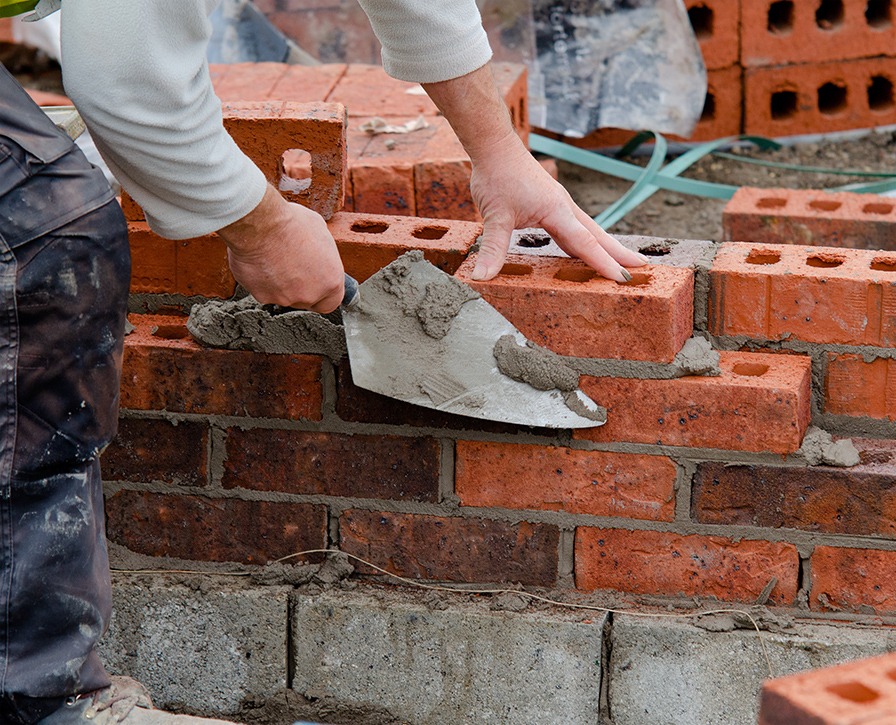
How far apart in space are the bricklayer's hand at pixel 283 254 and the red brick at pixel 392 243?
1.11 ft

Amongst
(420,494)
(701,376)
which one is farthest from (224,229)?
(701,376)

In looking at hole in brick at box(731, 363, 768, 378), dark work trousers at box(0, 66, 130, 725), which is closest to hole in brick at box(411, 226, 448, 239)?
hole in brick at box(731, 363, 768, 378)

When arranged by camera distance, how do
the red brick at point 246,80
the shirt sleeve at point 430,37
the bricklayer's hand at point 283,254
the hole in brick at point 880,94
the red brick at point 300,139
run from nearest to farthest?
the bricklayer's hand at point 283,254
the shirt sleeve at point 430,37
the red brick at point 300,139
the red brick at point 246,80
the hole in brick at point 880,94

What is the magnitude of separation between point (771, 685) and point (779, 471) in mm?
965

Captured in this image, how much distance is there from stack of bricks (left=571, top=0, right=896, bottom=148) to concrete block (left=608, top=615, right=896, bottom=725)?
2.51 metres

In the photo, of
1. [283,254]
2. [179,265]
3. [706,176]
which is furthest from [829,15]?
[283,254]

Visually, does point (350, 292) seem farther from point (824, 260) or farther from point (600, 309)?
point (824, 260)

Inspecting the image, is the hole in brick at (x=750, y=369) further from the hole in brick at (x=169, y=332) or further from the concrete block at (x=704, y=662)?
the hole in brick at (x=169, y=332)

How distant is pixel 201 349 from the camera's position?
2389mm

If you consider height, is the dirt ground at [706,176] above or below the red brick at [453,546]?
above

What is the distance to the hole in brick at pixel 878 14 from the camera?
4324 millimetres

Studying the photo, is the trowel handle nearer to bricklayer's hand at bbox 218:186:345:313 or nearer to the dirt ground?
bricklayer's hand at bbox 218:186:345:313

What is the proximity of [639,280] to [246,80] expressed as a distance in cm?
187

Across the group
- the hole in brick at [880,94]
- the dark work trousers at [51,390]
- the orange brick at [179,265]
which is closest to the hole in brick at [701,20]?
the hole in brick at [880,94]
